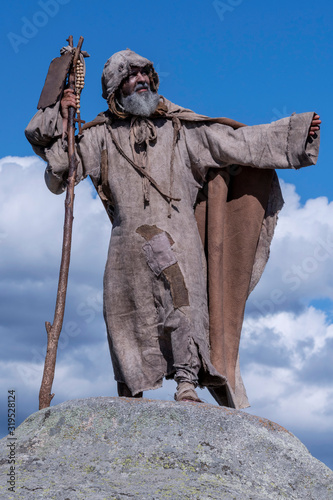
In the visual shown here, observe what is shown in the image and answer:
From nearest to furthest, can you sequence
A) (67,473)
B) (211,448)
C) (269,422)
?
(67,473)
(211,448)
(269,422)

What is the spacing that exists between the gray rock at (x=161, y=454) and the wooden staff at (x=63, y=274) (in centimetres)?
Answer: 57

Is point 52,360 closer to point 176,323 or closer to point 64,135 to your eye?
point 176,323

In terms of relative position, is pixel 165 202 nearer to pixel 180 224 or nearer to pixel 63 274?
pixel 180 224

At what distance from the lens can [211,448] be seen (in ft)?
16.6

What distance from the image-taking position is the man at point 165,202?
6.50 metres

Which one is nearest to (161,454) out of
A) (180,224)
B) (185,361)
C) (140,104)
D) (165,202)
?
(185,361)

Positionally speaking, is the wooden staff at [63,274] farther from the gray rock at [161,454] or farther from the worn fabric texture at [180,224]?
the gray rock at [161,454]

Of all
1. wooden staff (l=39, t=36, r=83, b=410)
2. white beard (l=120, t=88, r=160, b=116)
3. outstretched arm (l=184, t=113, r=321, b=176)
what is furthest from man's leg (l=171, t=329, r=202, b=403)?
white beard (l=120, t=88, r=160, b=116)

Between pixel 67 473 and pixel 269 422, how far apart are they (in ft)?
4.97

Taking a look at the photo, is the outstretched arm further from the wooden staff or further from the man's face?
the wooden staff

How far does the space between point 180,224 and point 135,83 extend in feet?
4.33

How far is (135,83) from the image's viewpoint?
6906mm

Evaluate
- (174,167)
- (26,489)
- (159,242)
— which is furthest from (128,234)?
(26,489)

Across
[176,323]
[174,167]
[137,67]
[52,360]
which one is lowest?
[52,360]
